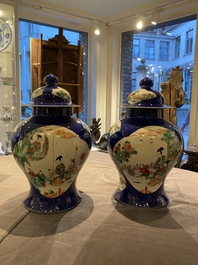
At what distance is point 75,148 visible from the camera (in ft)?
2.36

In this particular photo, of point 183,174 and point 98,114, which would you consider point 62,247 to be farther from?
point 98,114

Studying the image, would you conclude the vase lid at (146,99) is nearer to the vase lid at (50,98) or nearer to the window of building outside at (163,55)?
the vase lid at (50,98)

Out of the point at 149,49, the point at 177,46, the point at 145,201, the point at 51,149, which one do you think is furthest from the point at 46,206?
the point at 149,49

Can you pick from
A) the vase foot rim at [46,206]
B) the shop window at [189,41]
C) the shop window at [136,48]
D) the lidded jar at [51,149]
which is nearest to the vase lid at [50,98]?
the lidded jar at [51,149]

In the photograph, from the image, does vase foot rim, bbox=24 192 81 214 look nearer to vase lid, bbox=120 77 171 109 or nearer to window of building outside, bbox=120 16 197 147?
vase lid, bbox=120 77 171 109

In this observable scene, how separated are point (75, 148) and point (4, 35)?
88.1 inches

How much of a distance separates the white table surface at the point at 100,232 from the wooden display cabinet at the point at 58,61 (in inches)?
78.1

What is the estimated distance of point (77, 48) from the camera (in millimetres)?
2889

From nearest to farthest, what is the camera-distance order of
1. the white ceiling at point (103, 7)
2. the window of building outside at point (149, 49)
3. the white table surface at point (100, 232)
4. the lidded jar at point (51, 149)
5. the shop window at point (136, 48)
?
the white table surface at point (100, 232)
the lidded jar at point (51, 149)
the white ceiling at point (103, 7)
the window of building outside at point (149, 49)
the shop window at point (136, 48)

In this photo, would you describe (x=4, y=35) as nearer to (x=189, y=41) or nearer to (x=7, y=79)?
(x=7, y=79)

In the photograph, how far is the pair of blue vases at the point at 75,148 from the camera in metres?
0.70

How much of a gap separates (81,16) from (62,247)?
2930mm

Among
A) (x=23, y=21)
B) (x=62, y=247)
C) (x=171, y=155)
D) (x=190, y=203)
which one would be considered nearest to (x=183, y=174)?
(x=190, y=203)

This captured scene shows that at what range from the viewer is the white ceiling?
2.59 meters
